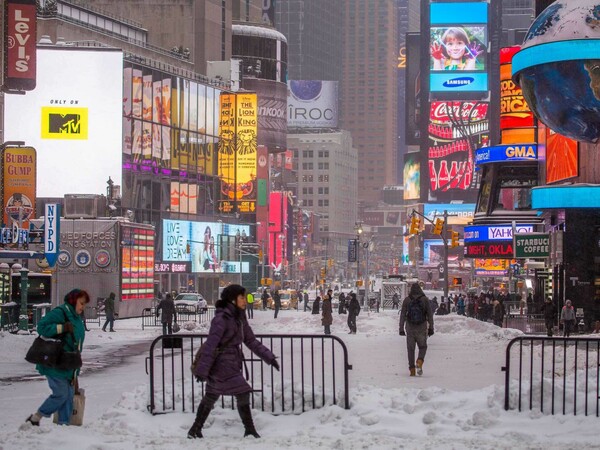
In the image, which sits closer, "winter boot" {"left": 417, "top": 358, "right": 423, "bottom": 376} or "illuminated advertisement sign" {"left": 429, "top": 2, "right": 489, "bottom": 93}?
"winter boot" {"left": 417, "top": 358, "right": 423, "bottom": 376}

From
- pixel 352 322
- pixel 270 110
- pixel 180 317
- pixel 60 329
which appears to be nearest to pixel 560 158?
pixel 352 322

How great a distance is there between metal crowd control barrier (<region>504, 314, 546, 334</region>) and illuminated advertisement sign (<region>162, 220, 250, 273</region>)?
60.6 m

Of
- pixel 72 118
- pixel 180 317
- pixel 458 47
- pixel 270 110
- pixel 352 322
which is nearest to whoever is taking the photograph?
pixel 352 322

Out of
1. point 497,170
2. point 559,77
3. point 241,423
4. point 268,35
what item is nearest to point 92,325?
point 497,170

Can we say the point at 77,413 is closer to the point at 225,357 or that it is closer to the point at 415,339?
the point at 225,357

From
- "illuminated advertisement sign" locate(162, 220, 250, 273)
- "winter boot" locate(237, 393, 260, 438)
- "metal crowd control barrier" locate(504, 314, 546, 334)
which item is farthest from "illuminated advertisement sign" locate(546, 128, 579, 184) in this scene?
"illuminated advertisement sign" locate(162, 220, 250, 273)

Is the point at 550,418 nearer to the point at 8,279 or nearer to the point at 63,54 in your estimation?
the point at 8,279

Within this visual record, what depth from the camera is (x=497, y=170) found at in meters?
61.0

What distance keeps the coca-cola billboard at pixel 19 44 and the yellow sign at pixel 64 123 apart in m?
39.4

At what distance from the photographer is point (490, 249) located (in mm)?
61562

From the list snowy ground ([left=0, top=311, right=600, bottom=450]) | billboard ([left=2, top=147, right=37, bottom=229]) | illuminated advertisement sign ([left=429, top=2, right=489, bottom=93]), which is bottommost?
snowy ground ([left=0, top=311, right=600, bottom=450])

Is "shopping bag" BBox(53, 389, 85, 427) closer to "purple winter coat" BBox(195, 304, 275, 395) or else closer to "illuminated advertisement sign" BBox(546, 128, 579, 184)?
"purple winter coat" BBox(195, 304, 275, 395)

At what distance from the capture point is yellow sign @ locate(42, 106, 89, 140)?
3725 inches

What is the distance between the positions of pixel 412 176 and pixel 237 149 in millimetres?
68012
